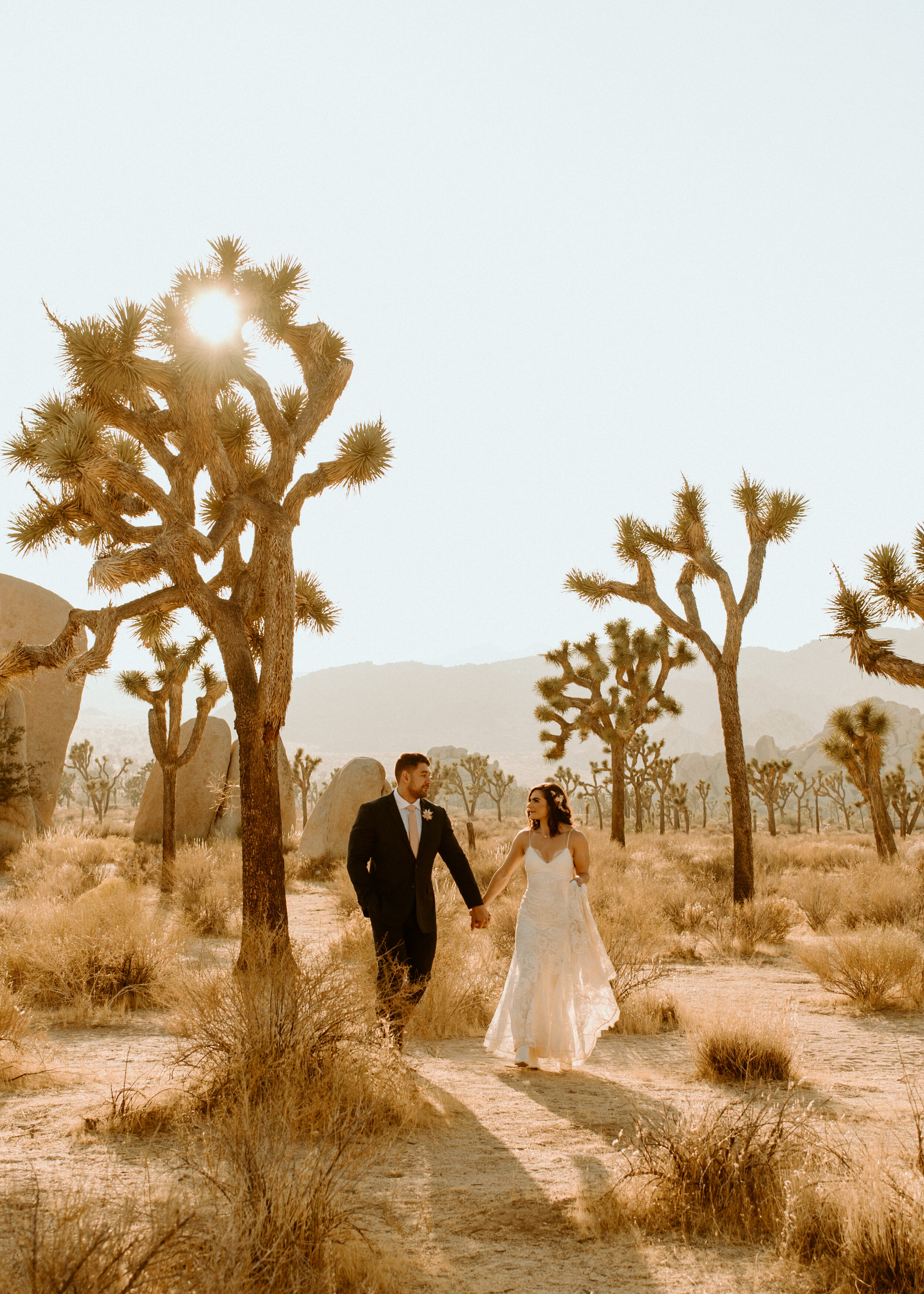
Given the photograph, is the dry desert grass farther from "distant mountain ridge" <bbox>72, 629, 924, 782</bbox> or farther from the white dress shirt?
"distant mountain ridge" <bbox>72, 629, 924, 782</bbox>

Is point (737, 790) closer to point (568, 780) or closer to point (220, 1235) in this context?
point (220, 1235)

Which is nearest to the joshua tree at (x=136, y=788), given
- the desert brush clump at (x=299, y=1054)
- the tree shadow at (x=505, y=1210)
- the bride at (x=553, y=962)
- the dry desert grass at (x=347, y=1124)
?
the dry desert grass at (x=347, y=1124)

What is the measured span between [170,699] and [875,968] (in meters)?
12.4

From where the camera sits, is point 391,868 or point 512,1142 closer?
point 512,1142

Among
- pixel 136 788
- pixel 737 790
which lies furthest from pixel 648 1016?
pixel 136 788

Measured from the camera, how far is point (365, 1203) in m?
2.98

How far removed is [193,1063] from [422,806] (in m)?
1.82

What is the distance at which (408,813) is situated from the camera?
5246 millimetres

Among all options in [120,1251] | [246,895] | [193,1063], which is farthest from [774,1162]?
[246,895]

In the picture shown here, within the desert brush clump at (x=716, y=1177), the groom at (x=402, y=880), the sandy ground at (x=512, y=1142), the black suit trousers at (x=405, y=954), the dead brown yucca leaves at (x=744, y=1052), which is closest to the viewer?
the sandy ground at (x=512, y=1142)

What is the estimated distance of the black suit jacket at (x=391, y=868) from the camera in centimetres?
505

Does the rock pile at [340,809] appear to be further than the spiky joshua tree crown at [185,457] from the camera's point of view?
Yes

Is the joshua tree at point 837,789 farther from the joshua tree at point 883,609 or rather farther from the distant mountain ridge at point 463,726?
the distant mountain ridge at point 463,726

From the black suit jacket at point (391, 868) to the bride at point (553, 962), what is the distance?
0.42 metres
